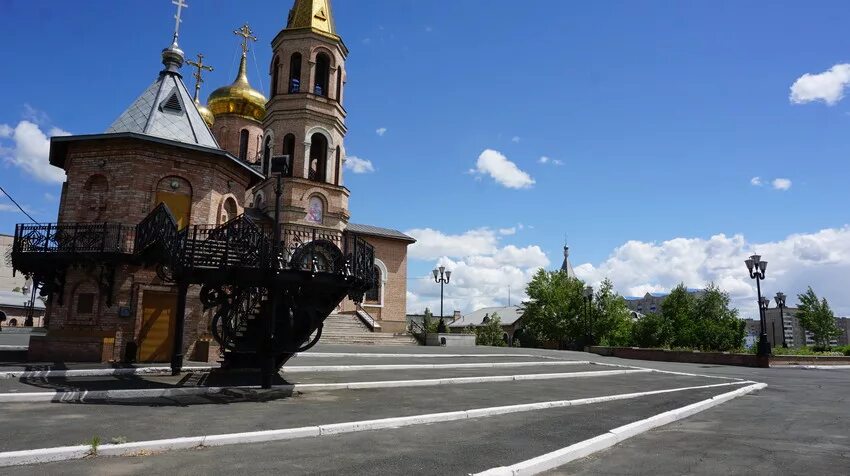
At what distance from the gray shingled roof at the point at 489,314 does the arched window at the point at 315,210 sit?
46936 millimetres

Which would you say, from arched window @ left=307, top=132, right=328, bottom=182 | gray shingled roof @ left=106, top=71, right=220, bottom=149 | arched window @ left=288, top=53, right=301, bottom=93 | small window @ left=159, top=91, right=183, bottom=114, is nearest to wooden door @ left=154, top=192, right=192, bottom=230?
gray shingled roof @ left=106, top=71, right=220, bottom=149

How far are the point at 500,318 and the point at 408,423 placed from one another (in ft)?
222

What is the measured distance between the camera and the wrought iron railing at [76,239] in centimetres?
1614

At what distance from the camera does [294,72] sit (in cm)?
3425

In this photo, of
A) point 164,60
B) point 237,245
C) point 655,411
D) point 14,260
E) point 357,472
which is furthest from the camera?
point 164,60

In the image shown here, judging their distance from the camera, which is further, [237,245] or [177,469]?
[237,245]

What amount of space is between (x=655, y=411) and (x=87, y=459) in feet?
30.4

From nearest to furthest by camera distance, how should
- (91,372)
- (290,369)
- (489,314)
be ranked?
(91,372)
(290,369)
(489,314)

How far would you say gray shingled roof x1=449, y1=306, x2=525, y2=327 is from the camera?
253 ft

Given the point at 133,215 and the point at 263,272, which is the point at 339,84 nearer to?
the point at 133,215

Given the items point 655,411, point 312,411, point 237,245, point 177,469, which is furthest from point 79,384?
point 655,411

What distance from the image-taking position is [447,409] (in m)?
9.99

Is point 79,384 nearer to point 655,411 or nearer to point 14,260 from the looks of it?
point 14,260

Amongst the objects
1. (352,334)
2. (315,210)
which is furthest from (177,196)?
(315,210)
